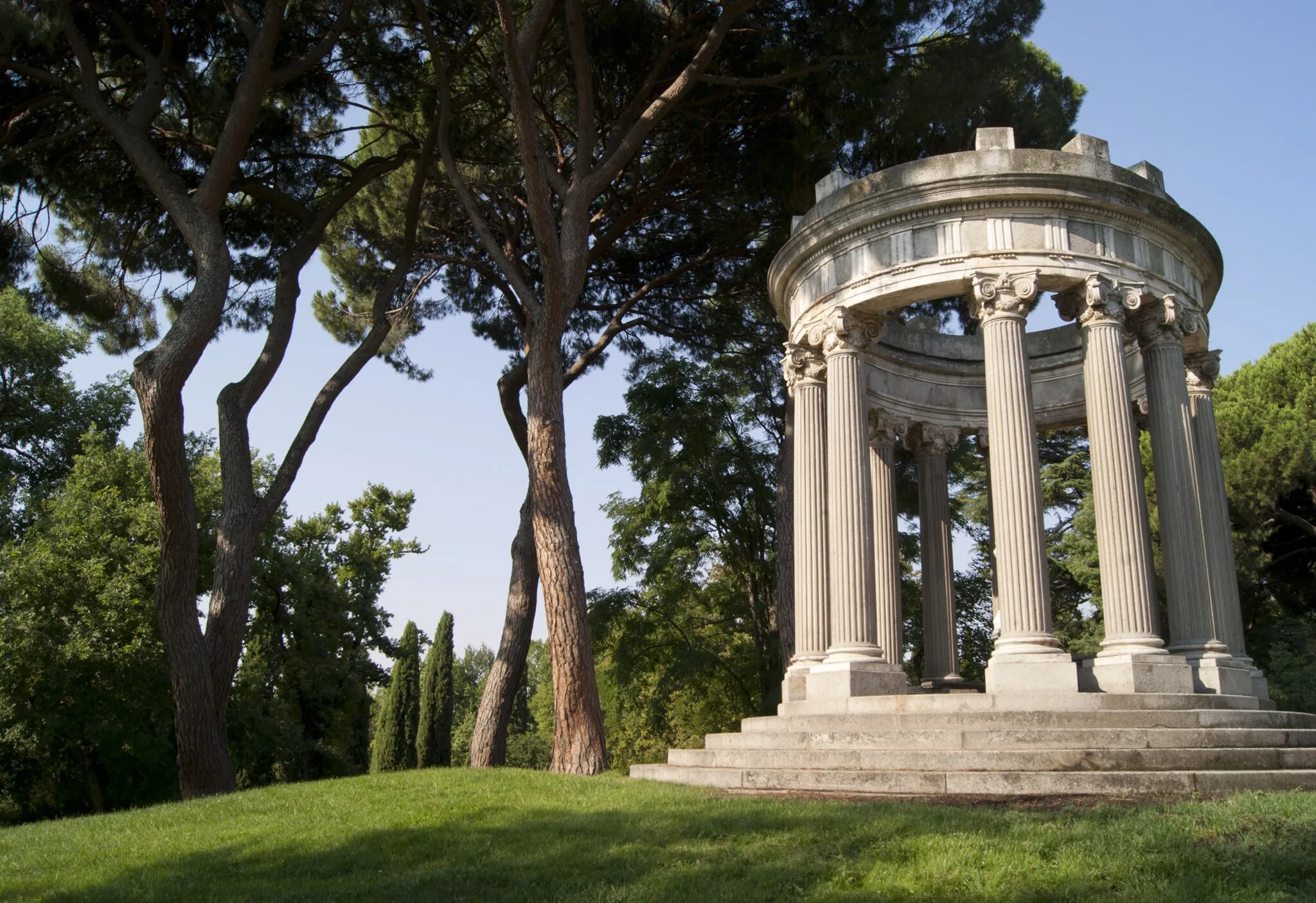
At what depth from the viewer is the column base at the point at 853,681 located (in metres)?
17.7

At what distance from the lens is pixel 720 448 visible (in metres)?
36.6

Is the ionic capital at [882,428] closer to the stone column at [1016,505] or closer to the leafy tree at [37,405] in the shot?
the stone column at [1016,505]

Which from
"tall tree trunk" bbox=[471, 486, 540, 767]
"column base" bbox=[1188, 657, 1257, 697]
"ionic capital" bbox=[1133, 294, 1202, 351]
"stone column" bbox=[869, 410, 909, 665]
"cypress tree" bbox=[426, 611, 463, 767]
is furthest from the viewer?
"cypress tree" bbox=[426, 611, 463, 767]

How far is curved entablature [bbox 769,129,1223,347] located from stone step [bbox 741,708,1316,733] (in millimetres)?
7491

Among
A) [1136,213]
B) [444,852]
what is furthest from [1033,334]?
[444,852]

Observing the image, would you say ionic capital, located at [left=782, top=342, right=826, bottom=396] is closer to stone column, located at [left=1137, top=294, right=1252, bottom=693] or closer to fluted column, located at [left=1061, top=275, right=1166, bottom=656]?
fluted column, located at [left=1061, top=275, right=1166, bottom=656]

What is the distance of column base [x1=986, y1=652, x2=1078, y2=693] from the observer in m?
16.0

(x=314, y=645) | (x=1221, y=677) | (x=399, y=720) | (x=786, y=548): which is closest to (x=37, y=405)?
(x=314, y=645)

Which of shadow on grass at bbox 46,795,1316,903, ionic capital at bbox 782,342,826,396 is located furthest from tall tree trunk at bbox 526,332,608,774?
shadow on grass at bbox 46,795,1316,903

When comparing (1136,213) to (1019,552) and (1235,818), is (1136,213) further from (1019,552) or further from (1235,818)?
(1235,818)

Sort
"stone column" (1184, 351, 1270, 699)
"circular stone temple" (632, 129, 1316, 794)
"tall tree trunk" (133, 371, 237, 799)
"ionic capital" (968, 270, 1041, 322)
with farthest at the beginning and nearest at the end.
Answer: "tall tree trunk" (133, 371, 237, 799) < "stone column" (1184, 351, 1270, 699) < "ionic capital" (968, 270, 1041, 322) < "circular stone temple" (632, 129, 1316, 794)

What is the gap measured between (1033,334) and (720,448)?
43.1 ft

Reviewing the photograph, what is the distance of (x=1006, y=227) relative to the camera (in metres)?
Answer: 18.5

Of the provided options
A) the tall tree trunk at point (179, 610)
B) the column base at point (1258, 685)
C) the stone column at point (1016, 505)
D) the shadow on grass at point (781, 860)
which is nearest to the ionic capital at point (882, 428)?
the stone column at point (1016, 505)
